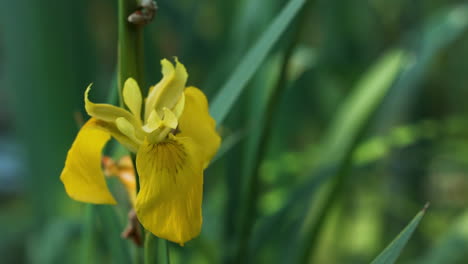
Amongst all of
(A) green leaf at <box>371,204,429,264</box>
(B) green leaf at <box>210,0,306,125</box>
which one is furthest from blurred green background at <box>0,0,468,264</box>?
(A) green leaf at <box>371,204,429,264</box>

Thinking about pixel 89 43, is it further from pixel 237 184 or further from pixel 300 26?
pixel 300 26

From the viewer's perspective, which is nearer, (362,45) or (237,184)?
(237,184)

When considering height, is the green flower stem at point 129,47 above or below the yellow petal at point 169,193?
above

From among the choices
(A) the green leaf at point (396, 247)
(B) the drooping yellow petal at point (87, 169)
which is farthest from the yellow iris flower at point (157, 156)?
(A) the green leaf at point (396, 247)

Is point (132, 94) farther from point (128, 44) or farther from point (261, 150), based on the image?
point (261, 150)

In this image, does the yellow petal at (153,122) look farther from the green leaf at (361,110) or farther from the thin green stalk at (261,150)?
the green leaf at (361,110)

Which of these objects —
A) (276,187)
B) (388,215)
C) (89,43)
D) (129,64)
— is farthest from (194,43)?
(129,64)

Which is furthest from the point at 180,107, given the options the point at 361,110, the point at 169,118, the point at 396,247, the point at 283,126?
the point at 283,126
